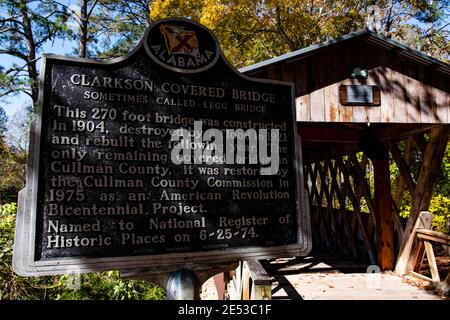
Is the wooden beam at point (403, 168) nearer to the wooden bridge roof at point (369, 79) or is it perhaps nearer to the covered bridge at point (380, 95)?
the covered bridge at point (380, 95)

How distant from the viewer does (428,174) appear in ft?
23.8

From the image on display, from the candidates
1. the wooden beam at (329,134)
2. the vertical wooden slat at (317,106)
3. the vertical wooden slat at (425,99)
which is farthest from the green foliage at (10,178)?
the vertical wooden slat at (425,99)

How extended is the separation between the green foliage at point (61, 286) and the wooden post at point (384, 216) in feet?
16.0

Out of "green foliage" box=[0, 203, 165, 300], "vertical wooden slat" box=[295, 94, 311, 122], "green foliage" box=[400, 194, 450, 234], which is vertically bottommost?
"green foliage" box=[0, 203, 165, 300]

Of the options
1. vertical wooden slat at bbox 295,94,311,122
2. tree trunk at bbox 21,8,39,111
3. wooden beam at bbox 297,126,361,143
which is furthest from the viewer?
tree trunk at bbox 21,8,39,111

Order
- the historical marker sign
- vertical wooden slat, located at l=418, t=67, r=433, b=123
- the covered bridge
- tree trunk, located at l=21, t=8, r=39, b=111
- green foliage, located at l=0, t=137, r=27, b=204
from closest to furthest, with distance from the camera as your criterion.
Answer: the historical marker sign
the covered bridge
vertical wooden slat, located at l=418, t=67, r=433, b=123
tree trunk, located at l=21, t=8, r=39, b=111
green foliage, located at l=0, t=137, r=27, b=204

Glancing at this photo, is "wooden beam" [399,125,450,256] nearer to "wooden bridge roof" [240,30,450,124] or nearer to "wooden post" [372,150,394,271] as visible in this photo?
"wooden post" [372,150,394,271]

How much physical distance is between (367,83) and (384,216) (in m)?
3.15

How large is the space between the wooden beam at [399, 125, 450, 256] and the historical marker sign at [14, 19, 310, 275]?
17.0 ft

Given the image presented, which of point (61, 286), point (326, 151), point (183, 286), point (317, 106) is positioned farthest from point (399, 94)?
point (61, 286)

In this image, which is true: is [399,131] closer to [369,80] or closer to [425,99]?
[425,99]

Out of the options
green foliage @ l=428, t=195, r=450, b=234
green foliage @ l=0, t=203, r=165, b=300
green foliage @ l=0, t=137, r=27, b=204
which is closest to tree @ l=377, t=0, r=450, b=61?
green foliage @ l=428, t=195, r=450, b=234

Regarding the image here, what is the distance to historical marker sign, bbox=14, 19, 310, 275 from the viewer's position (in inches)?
102
